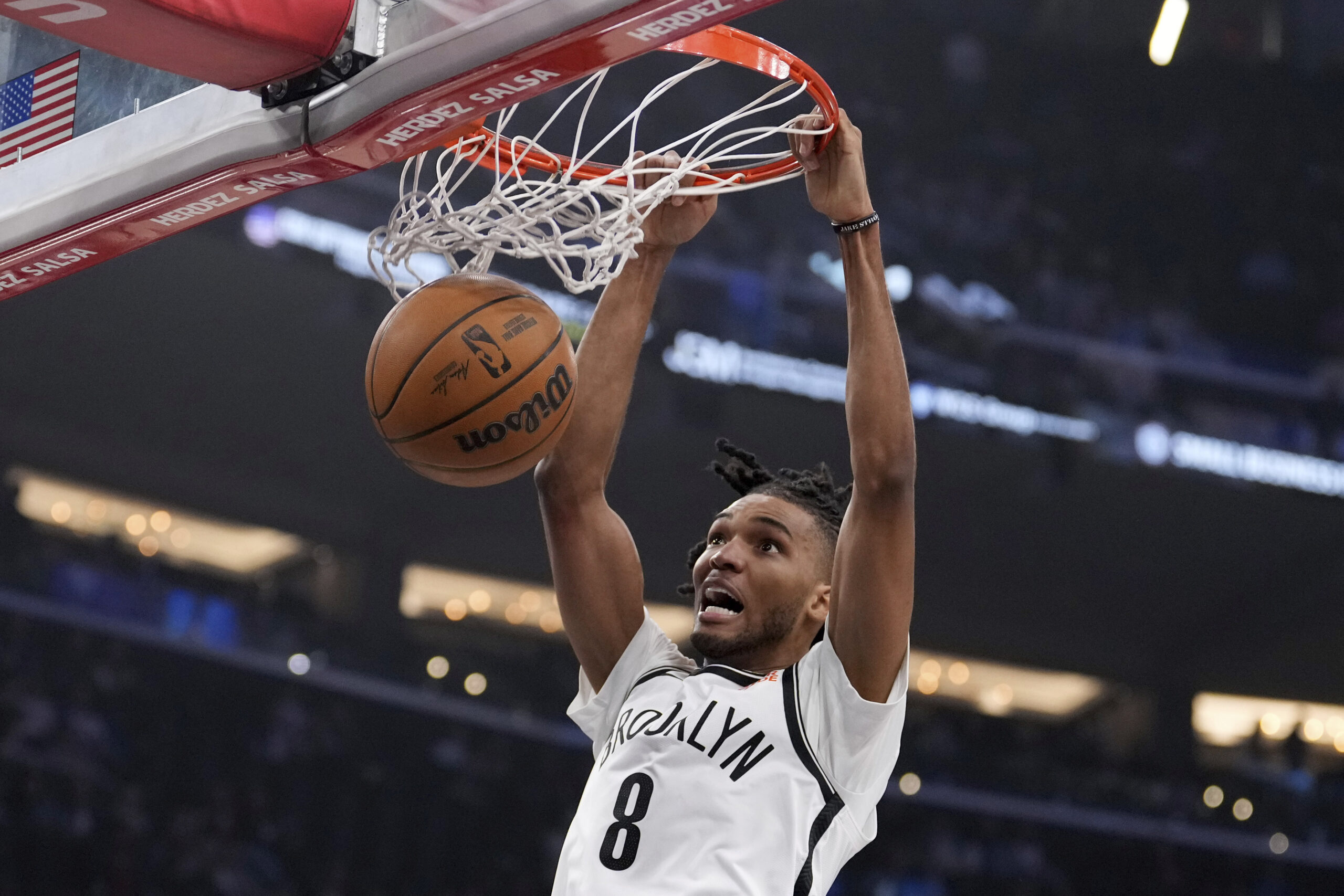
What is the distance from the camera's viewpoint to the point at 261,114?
235 cm

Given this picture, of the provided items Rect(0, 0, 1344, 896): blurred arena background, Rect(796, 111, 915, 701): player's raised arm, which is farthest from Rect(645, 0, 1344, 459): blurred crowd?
Rect(796, 111, 915, 701): player's raised arm

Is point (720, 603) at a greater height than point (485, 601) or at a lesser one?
lesser

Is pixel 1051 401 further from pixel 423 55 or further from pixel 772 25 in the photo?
pixel 423 55

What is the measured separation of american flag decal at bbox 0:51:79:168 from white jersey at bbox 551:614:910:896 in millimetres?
1452

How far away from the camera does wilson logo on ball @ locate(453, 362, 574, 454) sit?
2391mm

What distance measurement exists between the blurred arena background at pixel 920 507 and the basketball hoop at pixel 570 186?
7475 mm

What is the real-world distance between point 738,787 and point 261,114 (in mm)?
1345

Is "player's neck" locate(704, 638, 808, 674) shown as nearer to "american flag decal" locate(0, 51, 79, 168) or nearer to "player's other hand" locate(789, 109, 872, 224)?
"player's other hand" locate(789, 109, 872, 224)

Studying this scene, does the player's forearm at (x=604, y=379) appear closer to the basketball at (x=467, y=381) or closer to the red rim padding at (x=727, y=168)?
the red rim padding at (x=727, y=168)

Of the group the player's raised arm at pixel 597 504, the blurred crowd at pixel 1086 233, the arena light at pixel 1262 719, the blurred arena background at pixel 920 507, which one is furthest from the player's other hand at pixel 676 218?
the arena light at pixel 1262 719

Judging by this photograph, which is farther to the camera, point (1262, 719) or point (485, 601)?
point (1262, 719)

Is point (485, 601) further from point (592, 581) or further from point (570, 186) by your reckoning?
point (570, 186)

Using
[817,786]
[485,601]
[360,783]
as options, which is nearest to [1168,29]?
[485,601]

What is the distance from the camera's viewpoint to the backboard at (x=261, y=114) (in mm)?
2111
